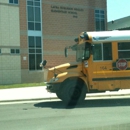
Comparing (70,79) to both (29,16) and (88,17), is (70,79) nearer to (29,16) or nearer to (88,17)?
(29,16)

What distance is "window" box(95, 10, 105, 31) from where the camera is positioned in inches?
1379

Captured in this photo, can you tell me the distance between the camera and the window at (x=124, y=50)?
1270 centimetres

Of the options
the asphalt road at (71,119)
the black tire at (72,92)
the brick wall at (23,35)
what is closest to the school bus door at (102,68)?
the black tire at (72,92)

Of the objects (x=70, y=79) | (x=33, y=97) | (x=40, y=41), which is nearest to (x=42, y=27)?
(x=40, y=41)

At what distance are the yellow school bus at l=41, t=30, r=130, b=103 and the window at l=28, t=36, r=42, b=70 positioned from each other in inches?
706

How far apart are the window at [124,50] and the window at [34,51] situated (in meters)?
18.6

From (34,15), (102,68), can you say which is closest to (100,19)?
(34,15)

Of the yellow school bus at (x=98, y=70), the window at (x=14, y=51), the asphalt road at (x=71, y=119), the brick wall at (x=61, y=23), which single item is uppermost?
the brick wall at (x=61, y=23)

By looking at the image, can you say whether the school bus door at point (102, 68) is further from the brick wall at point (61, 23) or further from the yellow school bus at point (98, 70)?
the brick wall at point (61, 23)

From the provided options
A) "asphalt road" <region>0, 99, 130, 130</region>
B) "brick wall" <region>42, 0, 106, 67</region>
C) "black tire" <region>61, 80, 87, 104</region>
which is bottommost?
"asphalt road" <region>0, 99, 130, 130</region>

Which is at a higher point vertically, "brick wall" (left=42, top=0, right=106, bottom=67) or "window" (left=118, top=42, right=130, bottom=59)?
A: "brick wall" (left=42, top=0, right=106, bottom=67)

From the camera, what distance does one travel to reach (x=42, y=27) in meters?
31.2

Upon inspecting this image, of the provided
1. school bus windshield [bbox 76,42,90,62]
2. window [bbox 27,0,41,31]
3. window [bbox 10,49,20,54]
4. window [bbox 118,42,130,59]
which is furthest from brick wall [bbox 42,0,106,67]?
window [bbox 118,42,130,59]

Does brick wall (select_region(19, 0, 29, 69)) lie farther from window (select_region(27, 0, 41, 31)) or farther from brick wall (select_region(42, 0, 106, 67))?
brick wall (select_region(42, 0, 106, 67))
